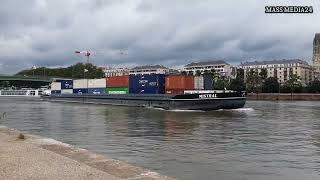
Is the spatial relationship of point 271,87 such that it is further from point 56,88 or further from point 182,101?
point 182,101

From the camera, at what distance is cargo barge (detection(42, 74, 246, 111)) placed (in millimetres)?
61775

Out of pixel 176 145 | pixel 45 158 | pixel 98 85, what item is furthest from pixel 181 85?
pixel 45 158

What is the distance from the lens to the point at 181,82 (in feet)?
220

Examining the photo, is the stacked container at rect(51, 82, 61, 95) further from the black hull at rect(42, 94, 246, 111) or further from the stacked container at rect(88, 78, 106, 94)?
the black hull at rect(42, 94, 246, 111)

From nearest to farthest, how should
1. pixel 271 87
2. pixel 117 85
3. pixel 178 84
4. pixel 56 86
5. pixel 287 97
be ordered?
pixel 178 84 < pixel 117 85 < pixel 56 86 < pixel 287 97 < pixel 271 87

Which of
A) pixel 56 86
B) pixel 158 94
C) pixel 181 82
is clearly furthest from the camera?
pixel 56 86

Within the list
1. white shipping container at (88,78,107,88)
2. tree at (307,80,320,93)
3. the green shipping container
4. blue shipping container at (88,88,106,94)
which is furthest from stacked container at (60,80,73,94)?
tree at (307,80,320,93)

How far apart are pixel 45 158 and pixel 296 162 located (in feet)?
32.1

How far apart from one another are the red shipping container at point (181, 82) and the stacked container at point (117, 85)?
46.1ft

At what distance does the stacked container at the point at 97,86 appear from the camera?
91.6 meters

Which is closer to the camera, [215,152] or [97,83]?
[215,152]

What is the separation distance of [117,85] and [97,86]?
34.6ft

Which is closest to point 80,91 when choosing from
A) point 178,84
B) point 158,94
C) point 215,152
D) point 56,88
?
point 56,88

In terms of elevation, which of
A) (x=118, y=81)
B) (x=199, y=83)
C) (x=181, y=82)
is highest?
(x=118, y=81)
